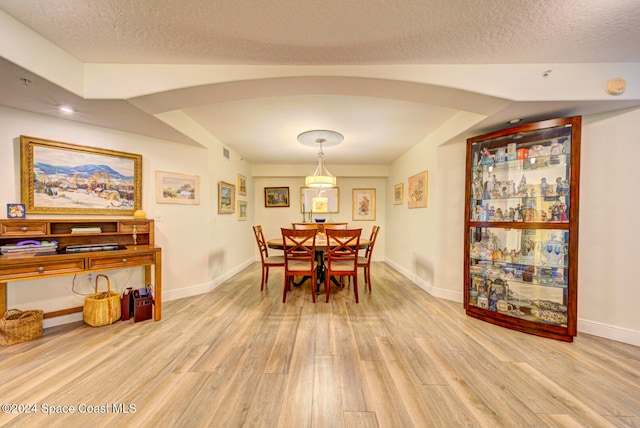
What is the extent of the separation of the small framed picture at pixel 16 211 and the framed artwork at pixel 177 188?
1.09 m

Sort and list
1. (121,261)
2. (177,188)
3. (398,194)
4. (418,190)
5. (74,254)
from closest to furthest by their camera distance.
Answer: (74,254), (121,261), (177,188), (418,190), (398,194)

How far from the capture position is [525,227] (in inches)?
92.7

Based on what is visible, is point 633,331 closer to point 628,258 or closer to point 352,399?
point 628,258

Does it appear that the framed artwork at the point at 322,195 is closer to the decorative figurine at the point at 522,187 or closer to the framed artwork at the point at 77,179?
the framed artwork at the point at 77,179

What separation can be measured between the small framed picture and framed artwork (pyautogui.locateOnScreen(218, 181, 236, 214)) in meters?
2.02

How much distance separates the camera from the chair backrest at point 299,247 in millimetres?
2977

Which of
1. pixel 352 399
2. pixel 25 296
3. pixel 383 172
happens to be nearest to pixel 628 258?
pixel 352 399

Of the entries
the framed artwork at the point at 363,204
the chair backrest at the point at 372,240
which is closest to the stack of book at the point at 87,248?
the chair backrest at the point at 372,240

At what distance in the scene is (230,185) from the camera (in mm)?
4246

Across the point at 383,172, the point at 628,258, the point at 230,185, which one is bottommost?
the point at 628,258

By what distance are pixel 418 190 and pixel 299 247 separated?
2.27m

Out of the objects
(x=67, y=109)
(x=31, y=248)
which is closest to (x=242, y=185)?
(x=67, y=109)

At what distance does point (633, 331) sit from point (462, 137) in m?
2.47

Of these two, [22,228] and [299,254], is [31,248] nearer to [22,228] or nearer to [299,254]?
[22,228]
